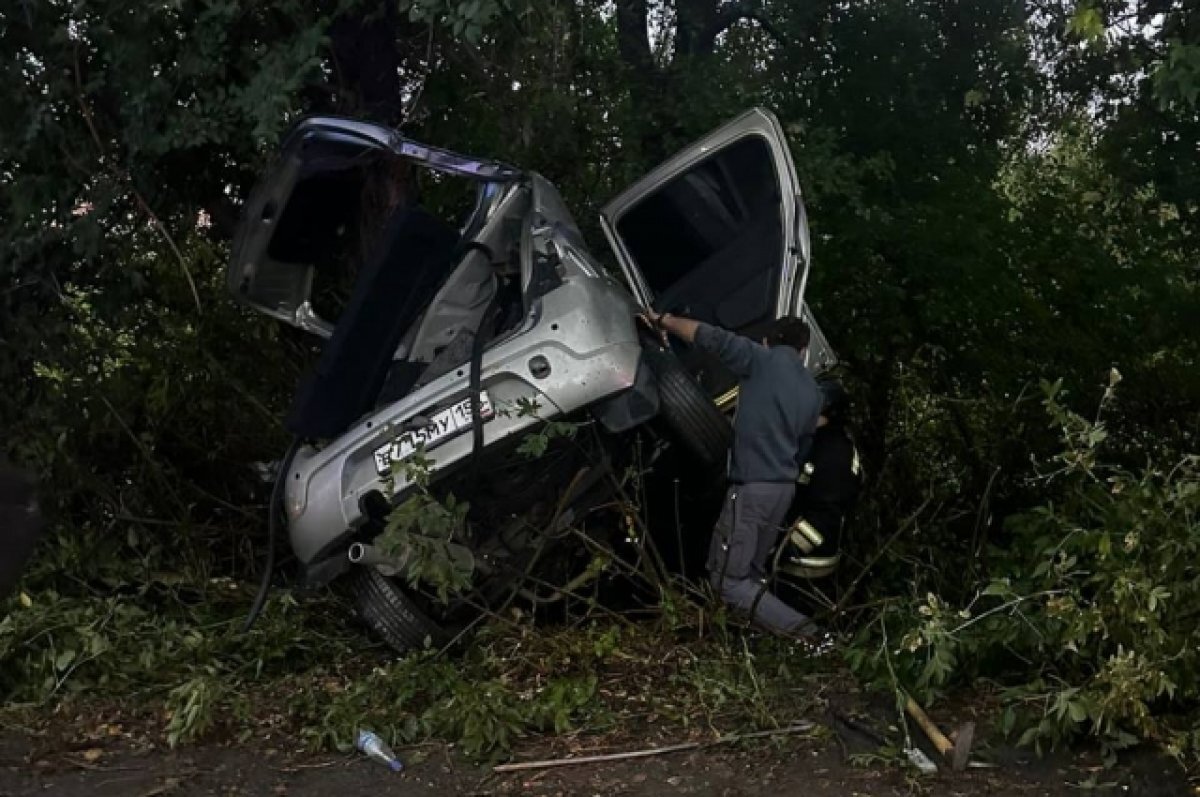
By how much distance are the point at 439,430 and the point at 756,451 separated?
1306mm

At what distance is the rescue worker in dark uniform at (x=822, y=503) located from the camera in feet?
22.8

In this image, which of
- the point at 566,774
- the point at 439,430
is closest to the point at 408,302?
the point at 439,430

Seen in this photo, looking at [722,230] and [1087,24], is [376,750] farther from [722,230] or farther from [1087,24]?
[1087,24]

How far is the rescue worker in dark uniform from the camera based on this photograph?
6.96 meters

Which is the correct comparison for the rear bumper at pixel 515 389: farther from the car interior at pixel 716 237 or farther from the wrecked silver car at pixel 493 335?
the car interior at pixel 716 237

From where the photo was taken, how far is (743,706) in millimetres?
5566

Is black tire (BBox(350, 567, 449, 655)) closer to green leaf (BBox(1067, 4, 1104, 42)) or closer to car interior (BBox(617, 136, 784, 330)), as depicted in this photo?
car interior (BBox(617, 136, 784, 330))

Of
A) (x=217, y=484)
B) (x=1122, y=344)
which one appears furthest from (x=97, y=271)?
(x=1122, y=344)

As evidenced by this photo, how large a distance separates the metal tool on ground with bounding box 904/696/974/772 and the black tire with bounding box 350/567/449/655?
2.07 meters

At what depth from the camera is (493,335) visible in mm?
6695

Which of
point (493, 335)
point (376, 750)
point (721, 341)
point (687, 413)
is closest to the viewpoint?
point (376, 750)

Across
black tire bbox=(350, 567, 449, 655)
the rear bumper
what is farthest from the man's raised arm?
black tire bbox=(350, 567, 449, 655)

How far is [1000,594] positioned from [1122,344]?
4.66 metres

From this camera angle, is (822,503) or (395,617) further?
(822,503)
